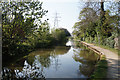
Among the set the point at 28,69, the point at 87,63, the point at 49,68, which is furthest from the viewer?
the point at 87,63

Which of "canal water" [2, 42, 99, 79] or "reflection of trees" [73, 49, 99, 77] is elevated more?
"reflection of trees" [73, 49, 99, 77]

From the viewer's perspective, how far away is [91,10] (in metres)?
20.2

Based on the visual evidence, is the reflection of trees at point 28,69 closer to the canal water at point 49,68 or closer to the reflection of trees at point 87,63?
the canal water at point 49,68

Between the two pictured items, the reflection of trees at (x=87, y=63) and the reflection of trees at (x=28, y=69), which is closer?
the reflection of trees at (x=28, y=69)

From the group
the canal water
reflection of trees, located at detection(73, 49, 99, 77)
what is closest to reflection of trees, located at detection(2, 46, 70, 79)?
the canal water

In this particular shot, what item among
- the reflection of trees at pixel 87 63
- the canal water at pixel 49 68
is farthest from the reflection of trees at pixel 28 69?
the reflection of trees at pixel 87 63

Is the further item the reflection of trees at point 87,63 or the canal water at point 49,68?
the reflection of trees at point 87,63

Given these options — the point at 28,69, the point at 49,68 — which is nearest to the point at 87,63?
the point at 49,68

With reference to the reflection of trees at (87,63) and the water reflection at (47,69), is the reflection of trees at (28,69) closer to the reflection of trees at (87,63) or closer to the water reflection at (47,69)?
the water reflection at (47,69)

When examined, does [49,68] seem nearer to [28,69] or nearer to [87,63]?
[28,69]

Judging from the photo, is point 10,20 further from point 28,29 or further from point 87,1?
point 87,1

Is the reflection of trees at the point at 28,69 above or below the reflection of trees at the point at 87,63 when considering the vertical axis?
below

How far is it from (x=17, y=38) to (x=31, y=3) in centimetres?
179

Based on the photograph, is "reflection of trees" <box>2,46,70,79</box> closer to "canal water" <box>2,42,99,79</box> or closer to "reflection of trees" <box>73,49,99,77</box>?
"canal water" <box>2,42,99,79</box>
